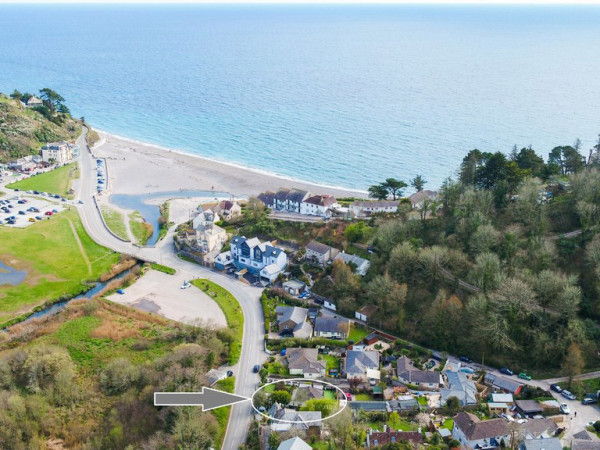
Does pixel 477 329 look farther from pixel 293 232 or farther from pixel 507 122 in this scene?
pixel 507 122

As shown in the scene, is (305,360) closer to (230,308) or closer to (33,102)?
(230,308)

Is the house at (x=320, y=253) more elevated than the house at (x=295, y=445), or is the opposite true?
the house at (x=320, y=253)

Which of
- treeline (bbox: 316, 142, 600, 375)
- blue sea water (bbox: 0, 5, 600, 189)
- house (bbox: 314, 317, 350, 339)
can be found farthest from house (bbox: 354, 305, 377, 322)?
blue sea water (bbox: 0, 5, 600, 189)

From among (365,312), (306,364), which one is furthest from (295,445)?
(365,312)

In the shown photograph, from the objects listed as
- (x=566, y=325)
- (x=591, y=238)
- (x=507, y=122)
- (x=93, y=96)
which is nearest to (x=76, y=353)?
(x=566, y=325)

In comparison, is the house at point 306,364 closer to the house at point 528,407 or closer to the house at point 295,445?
the house at point 295,445

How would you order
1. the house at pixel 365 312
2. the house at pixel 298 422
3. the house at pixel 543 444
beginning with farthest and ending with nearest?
the house at pixel 365 312, the house at pixel 298 422, the house at pixel 543 444

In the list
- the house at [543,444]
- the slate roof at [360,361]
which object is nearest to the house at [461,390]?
the house at [543,444]
